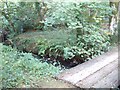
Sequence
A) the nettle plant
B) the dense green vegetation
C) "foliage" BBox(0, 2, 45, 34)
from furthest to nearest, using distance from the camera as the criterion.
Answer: "foliage" BBox(0, 2, 45, 34) < the nettle plant < the dense green vegetation

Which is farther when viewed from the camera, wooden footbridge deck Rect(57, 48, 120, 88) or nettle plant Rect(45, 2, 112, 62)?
nettle plant Rect(45, 2, 112, 62)

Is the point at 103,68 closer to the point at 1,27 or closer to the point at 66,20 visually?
the point at 66,20

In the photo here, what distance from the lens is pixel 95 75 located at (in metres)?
2.09

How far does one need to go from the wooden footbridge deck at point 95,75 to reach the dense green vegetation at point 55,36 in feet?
0.76

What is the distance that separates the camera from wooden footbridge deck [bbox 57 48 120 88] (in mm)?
1922

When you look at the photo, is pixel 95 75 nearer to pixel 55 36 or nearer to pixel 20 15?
pixel 55 36

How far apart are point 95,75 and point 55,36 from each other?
1455 millimetres

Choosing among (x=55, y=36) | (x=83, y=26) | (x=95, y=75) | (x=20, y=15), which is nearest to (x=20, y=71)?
(x=95, y=75)

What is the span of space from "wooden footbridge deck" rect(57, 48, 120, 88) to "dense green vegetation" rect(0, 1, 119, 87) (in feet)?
0.76

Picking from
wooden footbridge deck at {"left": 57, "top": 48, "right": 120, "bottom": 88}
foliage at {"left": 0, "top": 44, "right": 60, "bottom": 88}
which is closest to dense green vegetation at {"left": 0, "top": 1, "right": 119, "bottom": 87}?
foliage at {"left": 0, "top": 44, "right": 60, "bottom": 88}

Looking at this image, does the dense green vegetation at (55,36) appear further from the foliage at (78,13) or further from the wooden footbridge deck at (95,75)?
the wooden footbridge deck at (95,75)

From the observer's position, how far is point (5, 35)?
3832 millimetres

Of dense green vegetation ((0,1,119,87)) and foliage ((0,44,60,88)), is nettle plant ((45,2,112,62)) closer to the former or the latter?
dense green vegetation ((0,1,119,87))

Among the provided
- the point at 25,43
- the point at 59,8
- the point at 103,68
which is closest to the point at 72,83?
the point at 103,68
